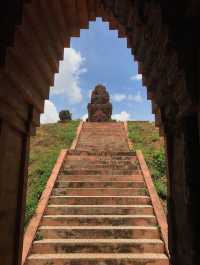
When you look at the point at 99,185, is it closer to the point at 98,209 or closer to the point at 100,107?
the point at 98,209

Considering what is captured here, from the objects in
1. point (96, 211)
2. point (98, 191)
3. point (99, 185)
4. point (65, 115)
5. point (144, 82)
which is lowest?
point (96, 211)

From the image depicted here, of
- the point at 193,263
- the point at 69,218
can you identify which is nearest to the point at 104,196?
the point at 69,218

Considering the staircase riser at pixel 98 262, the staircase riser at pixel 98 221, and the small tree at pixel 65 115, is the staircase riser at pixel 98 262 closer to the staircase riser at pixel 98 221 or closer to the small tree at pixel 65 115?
the staircase riser at pixel 98 221

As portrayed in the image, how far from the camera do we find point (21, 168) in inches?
166

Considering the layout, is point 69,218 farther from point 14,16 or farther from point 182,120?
point 14,16

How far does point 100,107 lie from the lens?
25.6 metres

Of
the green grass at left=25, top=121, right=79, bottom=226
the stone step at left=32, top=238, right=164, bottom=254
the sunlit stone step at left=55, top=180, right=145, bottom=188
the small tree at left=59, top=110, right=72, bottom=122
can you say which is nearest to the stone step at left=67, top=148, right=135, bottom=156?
the green grass at left=25, top=121, right=79, bottom=226

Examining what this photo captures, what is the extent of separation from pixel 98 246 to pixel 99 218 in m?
0.93

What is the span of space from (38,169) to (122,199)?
3.81 meters

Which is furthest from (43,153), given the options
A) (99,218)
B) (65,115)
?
(65,115)

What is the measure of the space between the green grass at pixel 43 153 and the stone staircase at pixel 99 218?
0.54m

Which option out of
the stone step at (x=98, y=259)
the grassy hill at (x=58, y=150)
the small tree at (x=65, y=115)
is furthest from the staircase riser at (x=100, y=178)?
the small tree at (x=65, y=115)

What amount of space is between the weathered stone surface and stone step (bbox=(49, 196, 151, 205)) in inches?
690

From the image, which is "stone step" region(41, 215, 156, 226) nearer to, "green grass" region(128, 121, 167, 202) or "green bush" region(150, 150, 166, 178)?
"green grass" region(128, 121, 167, 202)
